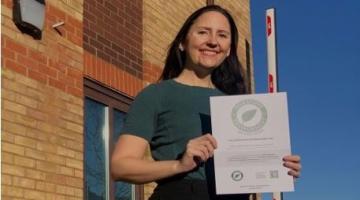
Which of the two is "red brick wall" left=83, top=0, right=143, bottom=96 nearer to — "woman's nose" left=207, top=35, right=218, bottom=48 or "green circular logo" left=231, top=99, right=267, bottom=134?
"woman's nose" left=207, top=35, right=218, bottom=48

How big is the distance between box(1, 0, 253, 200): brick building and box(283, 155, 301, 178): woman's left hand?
3.09 m

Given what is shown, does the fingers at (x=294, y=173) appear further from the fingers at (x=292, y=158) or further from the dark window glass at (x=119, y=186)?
the dark window glass at (x=119, y=186)

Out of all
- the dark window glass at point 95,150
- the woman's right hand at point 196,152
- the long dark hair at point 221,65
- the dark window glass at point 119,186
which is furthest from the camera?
Answer: the dark window glass at point 119,186

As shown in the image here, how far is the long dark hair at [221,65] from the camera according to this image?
331cm

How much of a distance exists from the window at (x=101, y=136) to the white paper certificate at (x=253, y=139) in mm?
4223

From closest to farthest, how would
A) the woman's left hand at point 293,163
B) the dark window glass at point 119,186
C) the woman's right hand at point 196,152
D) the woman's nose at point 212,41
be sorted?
the woman's right hand at point 196,152
the woman's left hand at point 293,163
the woman's nose at point 212,41
the dark window glass at point 119,186

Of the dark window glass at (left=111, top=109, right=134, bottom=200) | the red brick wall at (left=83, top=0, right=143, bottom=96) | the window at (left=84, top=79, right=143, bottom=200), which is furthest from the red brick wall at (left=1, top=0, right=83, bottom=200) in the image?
the dark window glass at (left=111, top=109, right=134, bottom=200)

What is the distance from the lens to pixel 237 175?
3074 mm

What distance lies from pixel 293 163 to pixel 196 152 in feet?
1.36

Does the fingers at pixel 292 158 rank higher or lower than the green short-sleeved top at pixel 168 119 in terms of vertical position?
lower

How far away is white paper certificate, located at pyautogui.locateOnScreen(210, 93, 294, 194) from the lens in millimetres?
3068

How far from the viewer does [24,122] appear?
6031 millimetres

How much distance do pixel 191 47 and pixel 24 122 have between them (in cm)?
305

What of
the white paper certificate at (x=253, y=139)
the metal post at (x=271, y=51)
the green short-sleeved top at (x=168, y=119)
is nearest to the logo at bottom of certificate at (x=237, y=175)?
the white paper certificate at (x=253, y=139)
